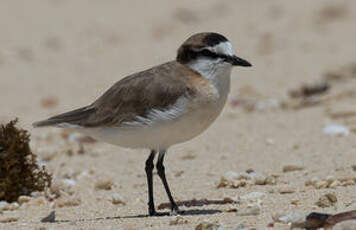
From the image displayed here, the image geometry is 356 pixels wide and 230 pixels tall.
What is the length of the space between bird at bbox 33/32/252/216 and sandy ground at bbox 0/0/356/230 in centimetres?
64

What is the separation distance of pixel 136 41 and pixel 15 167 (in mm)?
11285

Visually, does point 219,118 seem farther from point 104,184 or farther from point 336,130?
point 104,184

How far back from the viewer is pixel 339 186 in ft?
22.3

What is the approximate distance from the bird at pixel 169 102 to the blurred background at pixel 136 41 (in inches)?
225

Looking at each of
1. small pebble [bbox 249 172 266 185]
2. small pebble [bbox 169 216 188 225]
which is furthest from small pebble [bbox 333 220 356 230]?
small pebble [bbox 249 172 266 185]

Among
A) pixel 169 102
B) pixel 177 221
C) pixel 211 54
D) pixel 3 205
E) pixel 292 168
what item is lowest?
pixel 177 221

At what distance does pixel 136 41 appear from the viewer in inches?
730

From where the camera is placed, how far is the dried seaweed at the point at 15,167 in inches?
292

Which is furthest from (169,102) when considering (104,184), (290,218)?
(104,184)

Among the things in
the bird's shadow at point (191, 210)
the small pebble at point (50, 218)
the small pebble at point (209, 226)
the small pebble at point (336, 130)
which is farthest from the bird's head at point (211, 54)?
the small pebble at point (336, 130)

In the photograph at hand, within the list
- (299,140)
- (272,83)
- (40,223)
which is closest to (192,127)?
(40,223)

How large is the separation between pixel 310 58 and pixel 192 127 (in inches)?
377

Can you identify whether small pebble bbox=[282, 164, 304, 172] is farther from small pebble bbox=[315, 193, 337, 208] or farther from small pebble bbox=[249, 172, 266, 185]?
small pebble bbox=[315, 193, 337, 208]

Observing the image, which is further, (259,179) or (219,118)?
(219,118)
